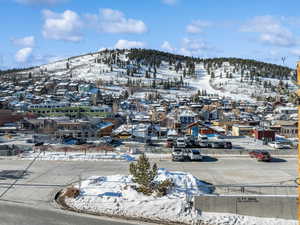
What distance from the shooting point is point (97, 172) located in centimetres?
2252

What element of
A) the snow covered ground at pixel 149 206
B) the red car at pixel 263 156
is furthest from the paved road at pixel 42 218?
the red car at pixel 263 156

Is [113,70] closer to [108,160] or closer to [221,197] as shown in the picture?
[108,160]

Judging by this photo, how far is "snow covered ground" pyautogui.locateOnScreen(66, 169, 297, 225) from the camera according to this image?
1416cm

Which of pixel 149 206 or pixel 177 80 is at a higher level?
pixel 177 80

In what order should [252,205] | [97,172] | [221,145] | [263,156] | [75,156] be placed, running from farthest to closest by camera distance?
[221,145] < [75,156] < [263,156] < [97,172] < [252,205]

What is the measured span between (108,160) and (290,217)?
15.7 metres

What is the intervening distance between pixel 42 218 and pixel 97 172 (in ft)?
30.0

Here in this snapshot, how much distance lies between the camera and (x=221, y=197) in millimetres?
14891

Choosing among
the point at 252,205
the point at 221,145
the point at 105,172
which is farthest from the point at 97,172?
the point at 221,145

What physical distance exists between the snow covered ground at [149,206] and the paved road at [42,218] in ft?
3.02

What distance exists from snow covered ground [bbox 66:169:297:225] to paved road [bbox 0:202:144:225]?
920 millimetres

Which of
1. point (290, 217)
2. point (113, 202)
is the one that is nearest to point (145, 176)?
point (113, 202)

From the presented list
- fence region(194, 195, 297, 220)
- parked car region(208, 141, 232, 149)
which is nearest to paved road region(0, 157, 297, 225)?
fence region(194, 195, 297, 220)

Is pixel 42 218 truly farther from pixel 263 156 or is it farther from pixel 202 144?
pixel 202 144
